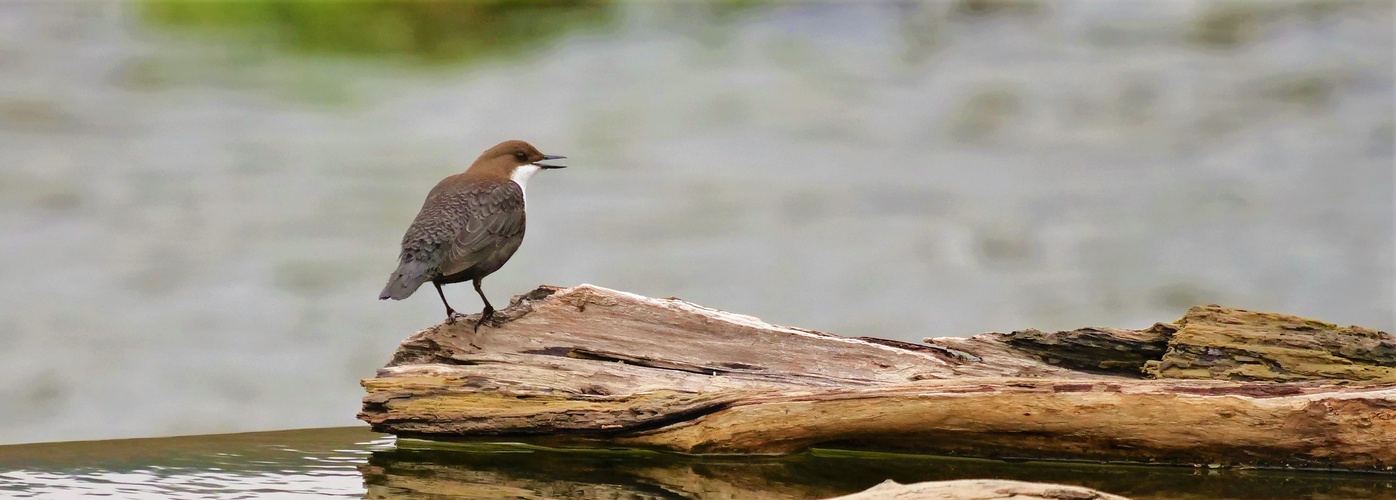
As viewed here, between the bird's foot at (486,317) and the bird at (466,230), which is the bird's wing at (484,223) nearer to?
the bird at (466,230)

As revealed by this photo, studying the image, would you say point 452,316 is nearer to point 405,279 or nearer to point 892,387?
point 405,279

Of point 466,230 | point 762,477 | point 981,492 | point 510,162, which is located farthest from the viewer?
point 510,162

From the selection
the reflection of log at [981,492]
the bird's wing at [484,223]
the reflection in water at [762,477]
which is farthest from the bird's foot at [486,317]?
the reflection of log at [981,492]

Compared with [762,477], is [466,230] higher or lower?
higher

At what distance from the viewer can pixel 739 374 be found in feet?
20.1

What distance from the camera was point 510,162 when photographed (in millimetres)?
6910

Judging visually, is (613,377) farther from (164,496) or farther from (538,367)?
(164,496)

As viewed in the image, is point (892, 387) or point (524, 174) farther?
point (524, 174)

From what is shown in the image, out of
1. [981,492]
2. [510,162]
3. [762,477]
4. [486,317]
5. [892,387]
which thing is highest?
[510,162]

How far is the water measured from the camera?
18.0 feet

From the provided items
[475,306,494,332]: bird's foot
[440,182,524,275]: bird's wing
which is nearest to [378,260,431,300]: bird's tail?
[440,182,524,275]: bird's wing

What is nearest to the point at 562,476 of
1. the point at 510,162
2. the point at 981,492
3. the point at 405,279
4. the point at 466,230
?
the point at 405,279

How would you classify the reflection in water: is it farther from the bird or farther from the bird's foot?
the bird

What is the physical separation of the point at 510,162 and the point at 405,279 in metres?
1.28
